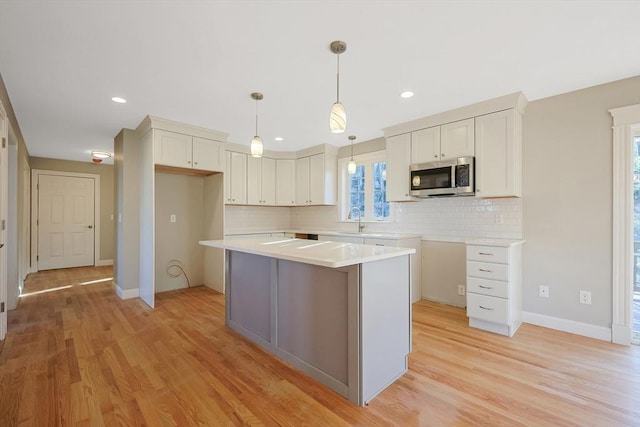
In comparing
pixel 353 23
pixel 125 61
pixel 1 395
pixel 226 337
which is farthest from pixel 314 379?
pixel 125 61

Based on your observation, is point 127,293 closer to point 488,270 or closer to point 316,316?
point 316,316

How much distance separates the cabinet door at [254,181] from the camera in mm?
5148

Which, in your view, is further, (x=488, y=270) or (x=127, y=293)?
(x=127, y=293)

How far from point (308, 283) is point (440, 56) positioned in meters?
2.03

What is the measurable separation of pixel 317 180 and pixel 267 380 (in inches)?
142

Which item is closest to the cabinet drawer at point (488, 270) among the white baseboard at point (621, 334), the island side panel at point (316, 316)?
the white baseboard at point (621, 334)

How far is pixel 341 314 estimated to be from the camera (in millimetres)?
1924

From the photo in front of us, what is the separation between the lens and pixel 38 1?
173 cm

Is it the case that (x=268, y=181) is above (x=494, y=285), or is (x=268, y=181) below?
above

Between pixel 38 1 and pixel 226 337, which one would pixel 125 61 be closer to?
pixel 38 1

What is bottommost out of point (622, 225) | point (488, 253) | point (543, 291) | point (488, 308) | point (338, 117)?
point (488, 308)

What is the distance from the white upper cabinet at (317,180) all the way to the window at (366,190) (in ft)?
0.53

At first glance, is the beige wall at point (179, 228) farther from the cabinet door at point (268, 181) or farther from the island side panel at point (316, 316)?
the island side panel at point (316, 316)

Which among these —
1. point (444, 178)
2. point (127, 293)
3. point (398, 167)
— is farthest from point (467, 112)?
point (127, 293)
